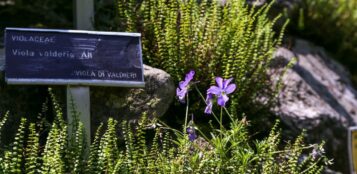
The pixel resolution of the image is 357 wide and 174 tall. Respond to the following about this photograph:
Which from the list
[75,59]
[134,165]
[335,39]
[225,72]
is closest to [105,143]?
[134,165]

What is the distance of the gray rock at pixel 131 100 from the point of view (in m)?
3.86

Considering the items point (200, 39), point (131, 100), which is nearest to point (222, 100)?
point (131, 100)

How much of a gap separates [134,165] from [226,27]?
1341 mm

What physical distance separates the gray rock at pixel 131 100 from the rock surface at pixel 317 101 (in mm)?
1137

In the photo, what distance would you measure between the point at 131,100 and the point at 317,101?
6.26 ft

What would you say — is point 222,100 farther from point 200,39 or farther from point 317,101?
point 317,101

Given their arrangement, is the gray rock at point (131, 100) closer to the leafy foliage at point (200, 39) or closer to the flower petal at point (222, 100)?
the leafy foliage at point (200, 39)

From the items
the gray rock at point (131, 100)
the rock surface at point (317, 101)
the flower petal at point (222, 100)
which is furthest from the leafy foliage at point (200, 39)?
the flower petal at point (222, 100)

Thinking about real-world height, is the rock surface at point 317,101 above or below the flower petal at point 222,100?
below

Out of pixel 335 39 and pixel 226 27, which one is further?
pixel 335 39

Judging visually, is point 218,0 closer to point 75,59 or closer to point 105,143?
point 75,59

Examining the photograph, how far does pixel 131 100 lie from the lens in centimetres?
386

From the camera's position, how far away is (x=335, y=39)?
6402mm

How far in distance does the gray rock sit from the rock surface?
1137mm
